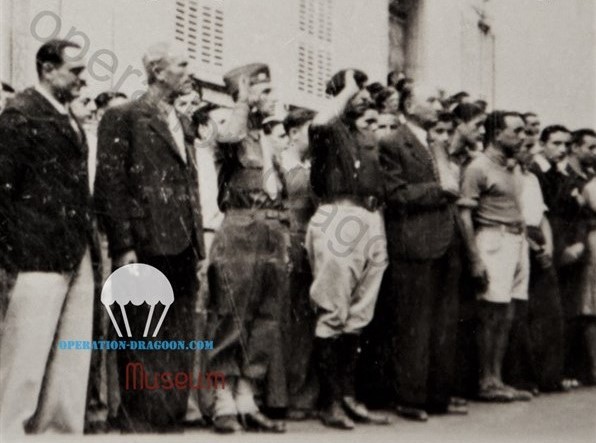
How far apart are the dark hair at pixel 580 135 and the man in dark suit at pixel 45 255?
263 cm

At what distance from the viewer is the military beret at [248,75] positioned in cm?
534

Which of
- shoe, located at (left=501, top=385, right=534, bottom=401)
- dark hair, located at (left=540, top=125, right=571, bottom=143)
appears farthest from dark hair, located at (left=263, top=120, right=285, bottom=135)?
shoe, located at (left=501, top=385, right=534, bottom=401)

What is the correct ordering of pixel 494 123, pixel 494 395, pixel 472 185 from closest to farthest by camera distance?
pixel 494 395 < pixel 472 185 < pixel 494 123

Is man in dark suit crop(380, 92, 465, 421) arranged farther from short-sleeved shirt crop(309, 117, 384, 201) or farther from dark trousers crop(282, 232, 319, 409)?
dark trousers crop(282, 232, 319, 409)

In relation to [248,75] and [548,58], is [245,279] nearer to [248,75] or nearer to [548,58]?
[248,75]

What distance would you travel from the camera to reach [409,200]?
217 inches

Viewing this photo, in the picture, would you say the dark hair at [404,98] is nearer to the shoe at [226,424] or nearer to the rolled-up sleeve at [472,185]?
the rolled-up sleeve at [472,185]

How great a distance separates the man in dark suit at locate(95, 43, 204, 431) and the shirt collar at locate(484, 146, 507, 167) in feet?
5.43

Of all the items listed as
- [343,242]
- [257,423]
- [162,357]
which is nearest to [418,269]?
[343,242]

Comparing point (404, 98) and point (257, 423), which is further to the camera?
point (404, 98)

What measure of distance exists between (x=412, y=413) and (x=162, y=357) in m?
1.21

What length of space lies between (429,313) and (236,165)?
1209 millimetres

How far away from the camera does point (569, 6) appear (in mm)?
6023

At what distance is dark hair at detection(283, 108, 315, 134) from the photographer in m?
5.60
